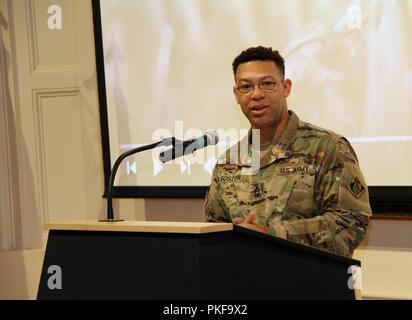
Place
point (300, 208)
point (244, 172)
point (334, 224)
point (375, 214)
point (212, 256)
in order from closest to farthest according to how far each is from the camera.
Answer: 1. point (212, 256)
2. point (334, 224)
3. point (300, 208)
4. point (244, 172)
5. point (375, 214)

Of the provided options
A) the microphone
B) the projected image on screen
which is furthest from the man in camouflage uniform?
the projected image on screen

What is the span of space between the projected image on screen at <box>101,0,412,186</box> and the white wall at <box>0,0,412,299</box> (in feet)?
0.54

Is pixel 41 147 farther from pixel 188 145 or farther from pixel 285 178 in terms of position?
pixel 188 145

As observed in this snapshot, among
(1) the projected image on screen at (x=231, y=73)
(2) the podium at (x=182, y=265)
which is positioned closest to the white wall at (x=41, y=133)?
(1) the projected image on screen at (x=231, y=73)

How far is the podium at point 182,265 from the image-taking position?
4.26 feet

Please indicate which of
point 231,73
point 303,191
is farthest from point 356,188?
point 231,73

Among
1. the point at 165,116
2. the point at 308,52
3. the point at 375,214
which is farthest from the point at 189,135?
the point at 375,214

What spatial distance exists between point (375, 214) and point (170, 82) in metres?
1.17

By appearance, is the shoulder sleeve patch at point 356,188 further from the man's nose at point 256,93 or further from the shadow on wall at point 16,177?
the shadow on wall at point 16,177

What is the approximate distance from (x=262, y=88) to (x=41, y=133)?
1.66 meters

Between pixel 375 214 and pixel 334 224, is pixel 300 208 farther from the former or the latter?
pixel 375 214

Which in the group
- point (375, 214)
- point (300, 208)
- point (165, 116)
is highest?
point (165, 116)

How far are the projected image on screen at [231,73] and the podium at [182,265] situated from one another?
1.37 metres

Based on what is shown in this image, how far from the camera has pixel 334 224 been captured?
6.50 feet
